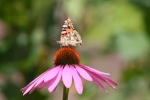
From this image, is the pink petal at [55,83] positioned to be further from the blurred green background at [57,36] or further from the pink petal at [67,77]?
the blurred green background at [57,36]

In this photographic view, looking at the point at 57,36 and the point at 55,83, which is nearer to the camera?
the point at 55,83

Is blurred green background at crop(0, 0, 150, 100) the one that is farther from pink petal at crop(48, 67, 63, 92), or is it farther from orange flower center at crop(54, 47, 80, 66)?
pink petal at crop(48, 67, 63, 92)

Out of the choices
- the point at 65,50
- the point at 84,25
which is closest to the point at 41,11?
the point at 84,25

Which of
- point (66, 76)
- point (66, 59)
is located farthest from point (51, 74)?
point (66, 59)

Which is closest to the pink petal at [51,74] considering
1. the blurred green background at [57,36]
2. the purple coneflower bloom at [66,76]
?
the purple coneflower bloom at [66,76]

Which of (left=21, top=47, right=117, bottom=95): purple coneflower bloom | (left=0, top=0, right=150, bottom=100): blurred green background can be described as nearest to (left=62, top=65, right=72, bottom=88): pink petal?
(left=21, top=47, right=117, bottom=95): purple coneflower bloom

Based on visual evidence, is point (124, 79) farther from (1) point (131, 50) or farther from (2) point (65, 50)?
(2) point (65, 50)

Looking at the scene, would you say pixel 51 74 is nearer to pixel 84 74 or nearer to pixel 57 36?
pixel 84 74
